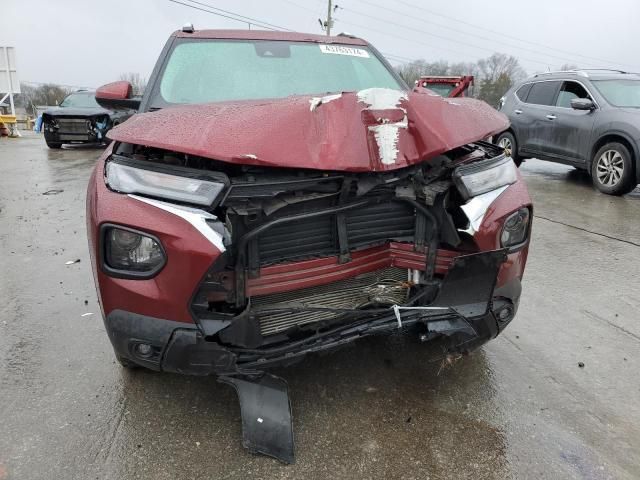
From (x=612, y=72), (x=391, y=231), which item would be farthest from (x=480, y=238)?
(x=612, y=72)

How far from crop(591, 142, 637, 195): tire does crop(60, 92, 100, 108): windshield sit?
484 inches

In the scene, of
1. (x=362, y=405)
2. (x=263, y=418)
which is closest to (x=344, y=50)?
(x=362, y=405)

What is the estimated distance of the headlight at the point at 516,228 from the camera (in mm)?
2234

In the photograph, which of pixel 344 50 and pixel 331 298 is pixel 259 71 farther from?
pixel 331 298

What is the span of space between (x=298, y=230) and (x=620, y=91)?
24.6 ft

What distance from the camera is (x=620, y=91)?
24.5 feet

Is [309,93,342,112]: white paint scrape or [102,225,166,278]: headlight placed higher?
[309,93,342,112]: white paint scrape

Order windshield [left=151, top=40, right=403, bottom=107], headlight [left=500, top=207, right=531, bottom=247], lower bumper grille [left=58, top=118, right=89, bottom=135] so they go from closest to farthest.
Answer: headlight [left=500, top=207, right=531, bottom=247] < windshield [left=151, top=40, right=403, bottom=107] < lower bumper grille [left=58, top=118, right=89, bottom=135]

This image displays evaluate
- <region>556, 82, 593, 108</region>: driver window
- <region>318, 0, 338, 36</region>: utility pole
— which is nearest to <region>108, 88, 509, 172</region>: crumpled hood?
<region>556, 82, 593, 108</region>: driver window

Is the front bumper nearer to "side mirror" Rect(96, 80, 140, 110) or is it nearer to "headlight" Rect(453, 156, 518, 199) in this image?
"headlight" Rect(453, 156, 518, 199)

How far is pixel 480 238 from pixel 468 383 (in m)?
0.88

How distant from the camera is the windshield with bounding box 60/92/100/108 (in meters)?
13.6

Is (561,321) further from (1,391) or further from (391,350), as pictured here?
(1,391)

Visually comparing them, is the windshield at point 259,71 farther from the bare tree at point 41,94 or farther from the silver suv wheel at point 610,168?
the bare tree at point 41,94
